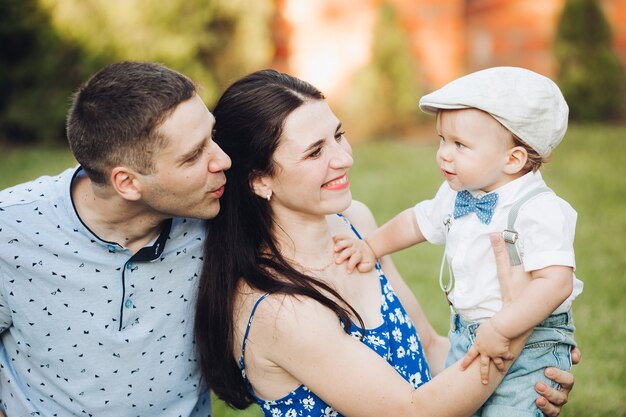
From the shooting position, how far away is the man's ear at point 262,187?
2.62 metres

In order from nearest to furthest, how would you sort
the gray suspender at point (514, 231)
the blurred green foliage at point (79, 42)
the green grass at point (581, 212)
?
the gray suspender at point (514, 231) < the green grass at point (581, 212) < the blurred green foliage at point (79, 42)

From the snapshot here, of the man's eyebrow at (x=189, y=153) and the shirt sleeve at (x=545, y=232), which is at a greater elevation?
the man's eyebrow at (x=189, y=153)

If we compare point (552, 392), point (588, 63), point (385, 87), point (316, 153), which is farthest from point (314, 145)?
point (588, 63)

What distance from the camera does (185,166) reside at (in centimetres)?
237

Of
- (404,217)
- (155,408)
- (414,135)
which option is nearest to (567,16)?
(414,135)

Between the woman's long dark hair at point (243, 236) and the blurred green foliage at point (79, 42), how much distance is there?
22.2ft

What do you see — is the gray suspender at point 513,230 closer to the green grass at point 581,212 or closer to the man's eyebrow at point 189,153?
the man's eyebrow at point 189,153

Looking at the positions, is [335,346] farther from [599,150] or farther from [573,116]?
[573,116]

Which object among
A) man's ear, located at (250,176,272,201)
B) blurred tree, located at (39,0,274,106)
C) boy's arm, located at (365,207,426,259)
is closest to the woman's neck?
man's ear, located at (250,176,272,201)

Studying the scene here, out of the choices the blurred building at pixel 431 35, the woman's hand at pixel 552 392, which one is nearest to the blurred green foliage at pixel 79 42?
the blurred building at pixel 431 35

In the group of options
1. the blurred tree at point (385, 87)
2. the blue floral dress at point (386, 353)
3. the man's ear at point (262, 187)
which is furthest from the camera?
the blurred tree at point (385, 87)

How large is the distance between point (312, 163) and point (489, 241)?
0.67 metres

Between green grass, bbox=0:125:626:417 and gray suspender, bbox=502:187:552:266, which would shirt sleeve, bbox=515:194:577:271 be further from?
green grass, bbox=0:125:626:417

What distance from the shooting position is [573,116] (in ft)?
37.5
